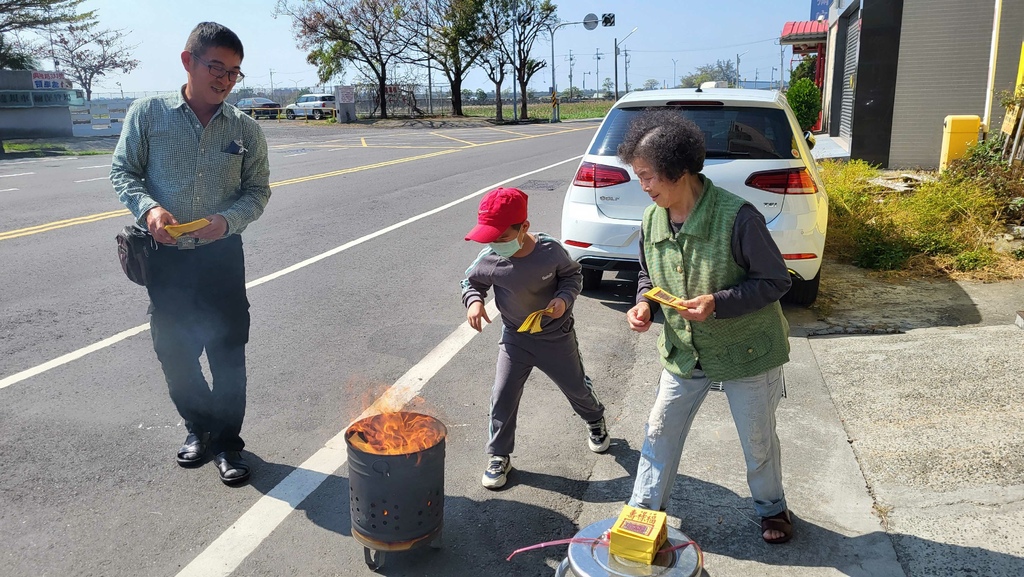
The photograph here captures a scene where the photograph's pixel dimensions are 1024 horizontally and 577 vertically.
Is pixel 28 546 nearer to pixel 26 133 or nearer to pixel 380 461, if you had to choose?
pixel 380 461

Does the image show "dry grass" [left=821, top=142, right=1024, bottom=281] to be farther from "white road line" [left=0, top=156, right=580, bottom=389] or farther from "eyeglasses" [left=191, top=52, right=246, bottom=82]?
"eyeglasses" [left=191, top=52, right=246, bottom=82]

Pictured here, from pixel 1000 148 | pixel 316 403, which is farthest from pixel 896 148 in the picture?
pixel 316 403

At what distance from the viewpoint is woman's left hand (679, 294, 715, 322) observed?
8.82 ft

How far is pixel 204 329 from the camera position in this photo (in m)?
3.79

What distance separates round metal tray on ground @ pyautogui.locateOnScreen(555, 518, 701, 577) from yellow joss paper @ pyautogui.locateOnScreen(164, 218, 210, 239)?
2.08m

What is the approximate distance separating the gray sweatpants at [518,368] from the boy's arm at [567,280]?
23 cm

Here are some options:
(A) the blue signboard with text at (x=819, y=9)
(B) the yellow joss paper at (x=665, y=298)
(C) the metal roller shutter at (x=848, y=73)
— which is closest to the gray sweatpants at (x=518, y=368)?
(B) the yellow joss paper at (x=665, y=298)

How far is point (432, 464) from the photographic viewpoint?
2896 millimetres

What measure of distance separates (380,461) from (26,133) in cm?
3501

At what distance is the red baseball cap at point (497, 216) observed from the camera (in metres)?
3.20

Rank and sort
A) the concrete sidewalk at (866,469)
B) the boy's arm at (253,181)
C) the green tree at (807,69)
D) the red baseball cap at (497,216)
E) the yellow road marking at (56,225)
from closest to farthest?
the concrete sidewalk at (866,469)
the red baseball cap at (497,216)
the boy's arm at (253,181)
the yellow road marking at (56,225)
the green tree at (807,69)

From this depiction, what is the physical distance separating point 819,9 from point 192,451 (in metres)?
29.7

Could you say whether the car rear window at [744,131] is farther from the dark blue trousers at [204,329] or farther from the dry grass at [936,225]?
the dark blue trousers at [204,329]

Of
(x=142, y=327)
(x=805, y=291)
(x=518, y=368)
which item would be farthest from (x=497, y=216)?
(x=142, y=327)
